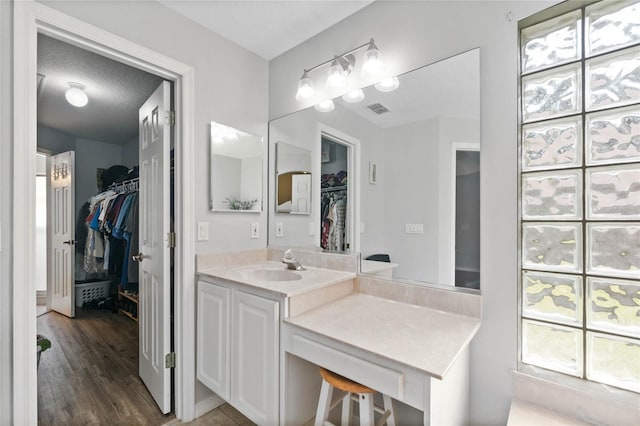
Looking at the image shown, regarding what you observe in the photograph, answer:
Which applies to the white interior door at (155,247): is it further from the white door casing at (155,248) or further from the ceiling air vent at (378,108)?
the ceiling air vent at (378,108)

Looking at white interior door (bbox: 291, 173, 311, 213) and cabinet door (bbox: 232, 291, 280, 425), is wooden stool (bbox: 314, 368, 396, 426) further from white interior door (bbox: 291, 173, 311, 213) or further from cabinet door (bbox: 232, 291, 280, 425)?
white interior door (bbox: 291, 173, 311, 213)

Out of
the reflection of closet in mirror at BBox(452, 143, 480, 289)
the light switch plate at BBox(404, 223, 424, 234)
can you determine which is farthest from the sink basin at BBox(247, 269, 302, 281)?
the reflection of closet in mirror at BBox(452, 143, 480, 289)

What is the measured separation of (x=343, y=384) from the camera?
1156 mm

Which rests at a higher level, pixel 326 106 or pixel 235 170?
pixel 326 106

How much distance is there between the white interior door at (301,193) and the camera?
203 cm

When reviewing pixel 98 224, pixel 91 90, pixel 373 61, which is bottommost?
pixel 98 224

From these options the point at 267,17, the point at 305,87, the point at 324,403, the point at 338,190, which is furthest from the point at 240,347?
the point at 267,17

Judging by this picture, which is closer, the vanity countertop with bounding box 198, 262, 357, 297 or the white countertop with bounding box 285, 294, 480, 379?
the white countertop with bounding box 285, 294, 480, 379

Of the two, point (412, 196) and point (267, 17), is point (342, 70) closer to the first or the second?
point (267, 17)

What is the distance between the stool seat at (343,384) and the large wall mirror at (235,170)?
1.21 metres

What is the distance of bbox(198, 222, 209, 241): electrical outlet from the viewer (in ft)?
5.99

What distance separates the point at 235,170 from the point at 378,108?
1.03 m

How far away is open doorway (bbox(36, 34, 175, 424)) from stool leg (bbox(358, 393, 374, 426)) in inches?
50.0

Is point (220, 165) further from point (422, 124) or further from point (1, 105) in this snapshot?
point (422, 124)
